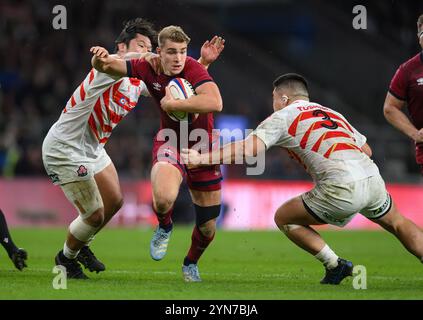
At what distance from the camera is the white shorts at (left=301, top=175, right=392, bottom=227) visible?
796 centimetres

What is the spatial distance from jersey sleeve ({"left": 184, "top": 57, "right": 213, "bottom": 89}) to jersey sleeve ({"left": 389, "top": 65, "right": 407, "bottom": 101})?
2.10 meters

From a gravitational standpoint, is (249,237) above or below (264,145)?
below

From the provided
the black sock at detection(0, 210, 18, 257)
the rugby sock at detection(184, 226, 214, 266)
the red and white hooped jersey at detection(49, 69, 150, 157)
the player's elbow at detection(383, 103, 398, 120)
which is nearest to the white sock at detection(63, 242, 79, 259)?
the black sock at detection(0, 210, 18, 257)

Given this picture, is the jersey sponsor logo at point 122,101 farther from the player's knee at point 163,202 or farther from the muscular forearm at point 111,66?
the player's knee at point 163,202

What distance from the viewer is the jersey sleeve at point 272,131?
7.73 m

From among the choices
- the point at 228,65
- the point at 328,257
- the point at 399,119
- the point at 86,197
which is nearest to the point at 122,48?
the point at 86,197

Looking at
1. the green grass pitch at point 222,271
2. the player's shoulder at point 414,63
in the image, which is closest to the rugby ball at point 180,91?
the green grass pitch at point 222,271

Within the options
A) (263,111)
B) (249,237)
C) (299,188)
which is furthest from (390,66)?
(249,237)

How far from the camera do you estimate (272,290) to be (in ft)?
25.5

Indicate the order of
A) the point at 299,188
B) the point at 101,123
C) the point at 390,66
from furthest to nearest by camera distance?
the point at 390,66, the point at 299,188, the point at 101,123

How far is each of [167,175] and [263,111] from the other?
1489cm

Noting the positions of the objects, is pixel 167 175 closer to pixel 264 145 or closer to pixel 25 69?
pixel 264 145

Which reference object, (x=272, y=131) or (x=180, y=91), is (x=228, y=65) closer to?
(x=180, y=91)

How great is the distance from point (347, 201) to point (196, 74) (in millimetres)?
1876
